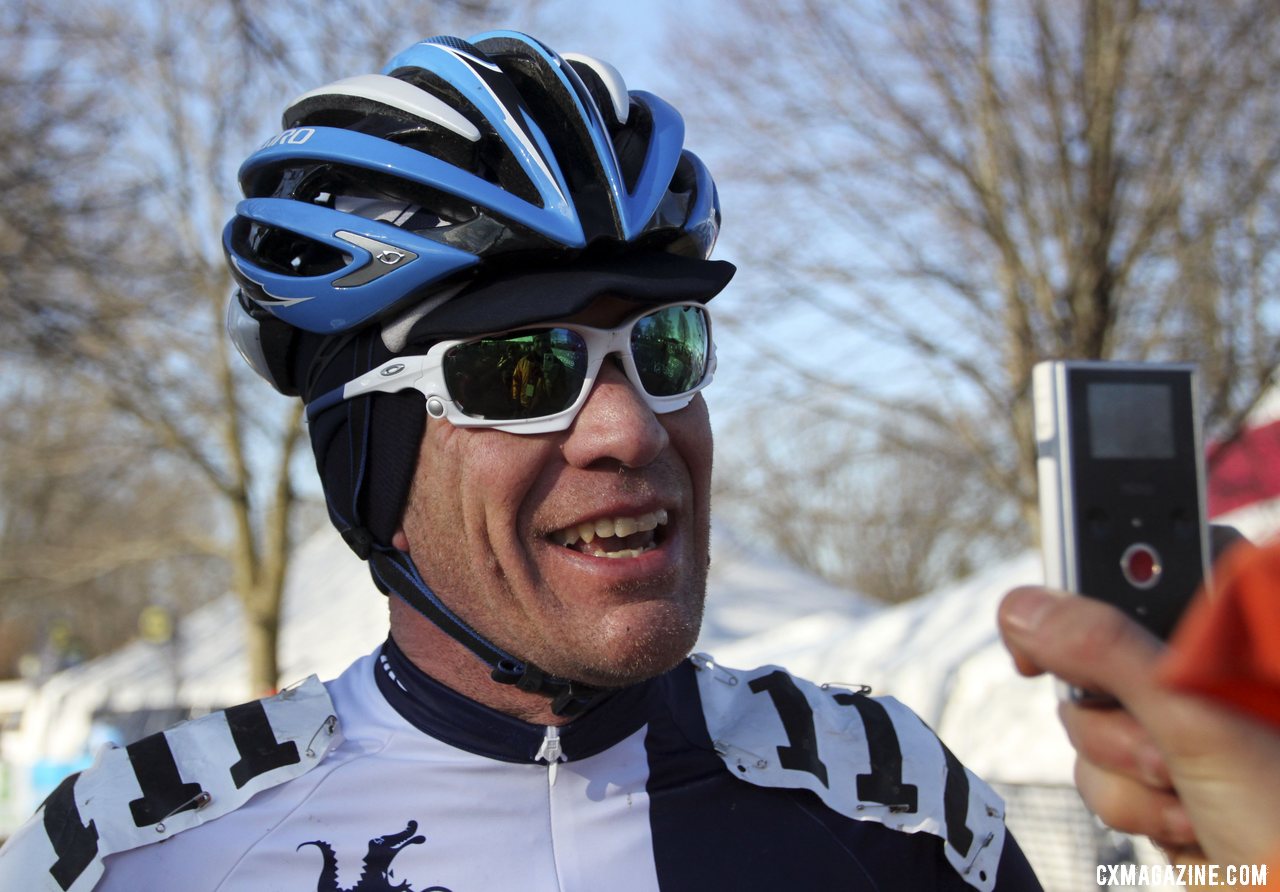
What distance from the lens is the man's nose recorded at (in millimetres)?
2246

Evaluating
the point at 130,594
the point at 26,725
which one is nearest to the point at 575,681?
the point at 26,725

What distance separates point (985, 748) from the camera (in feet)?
31.1

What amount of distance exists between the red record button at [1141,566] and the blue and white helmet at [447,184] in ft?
4.03

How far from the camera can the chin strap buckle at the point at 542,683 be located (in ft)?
7.55

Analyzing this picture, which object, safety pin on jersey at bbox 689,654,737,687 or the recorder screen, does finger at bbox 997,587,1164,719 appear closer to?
the recorder screen

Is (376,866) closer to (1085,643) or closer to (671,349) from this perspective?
(671,349)

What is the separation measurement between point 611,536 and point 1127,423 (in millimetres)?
1032

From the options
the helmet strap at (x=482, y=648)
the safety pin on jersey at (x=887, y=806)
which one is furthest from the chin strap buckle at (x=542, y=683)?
the safety pin on jersey at (x=887, y=806)

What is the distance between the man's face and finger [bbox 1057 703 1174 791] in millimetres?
1058

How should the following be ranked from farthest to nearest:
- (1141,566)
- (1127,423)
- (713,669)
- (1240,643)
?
(713,669) → (1127,423) → (1141,566) → (1240,643)

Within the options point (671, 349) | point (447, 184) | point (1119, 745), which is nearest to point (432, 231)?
point (447, 184)

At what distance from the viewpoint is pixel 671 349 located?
241 centimetres

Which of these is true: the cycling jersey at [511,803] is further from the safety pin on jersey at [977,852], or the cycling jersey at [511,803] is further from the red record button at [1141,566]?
the red record button at [1141,566]

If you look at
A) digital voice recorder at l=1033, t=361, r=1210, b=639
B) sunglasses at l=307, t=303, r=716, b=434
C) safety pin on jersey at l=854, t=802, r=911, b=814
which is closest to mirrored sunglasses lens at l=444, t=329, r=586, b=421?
sunglasses at l=307, t=303, r=716, b=434
